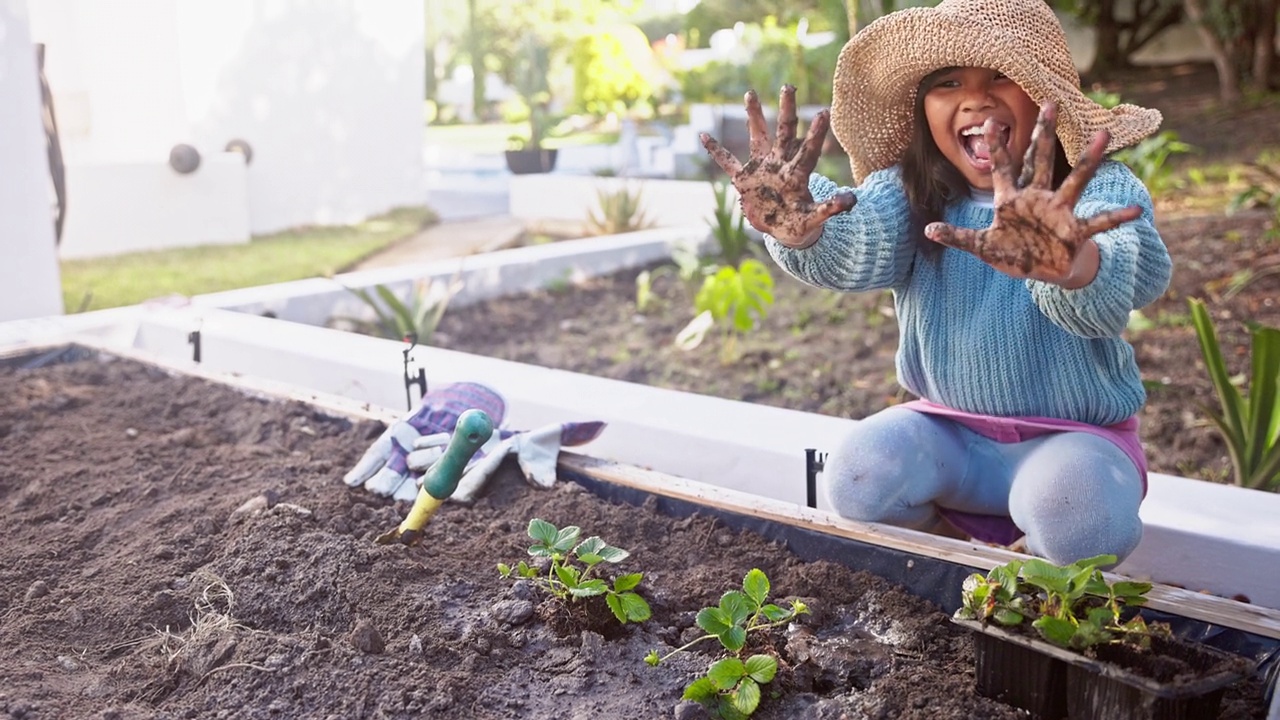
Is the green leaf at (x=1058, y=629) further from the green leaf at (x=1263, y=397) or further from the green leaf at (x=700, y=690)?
the green leaf at (x=1263, y=397)

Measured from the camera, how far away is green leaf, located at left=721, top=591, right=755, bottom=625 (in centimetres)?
162

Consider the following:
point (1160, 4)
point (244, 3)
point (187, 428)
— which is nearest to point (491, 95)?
point (1160, 4)

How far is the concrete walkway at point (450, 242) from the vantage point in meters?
8.04

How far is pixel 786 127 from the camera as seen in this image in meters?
1.73

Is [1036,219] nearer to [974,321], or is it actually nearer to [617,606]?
[974,321]

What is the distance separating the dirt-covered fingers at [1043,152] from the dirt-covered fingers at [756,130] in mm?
440

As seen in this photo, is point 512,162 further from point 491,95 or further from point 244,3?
point 491,95

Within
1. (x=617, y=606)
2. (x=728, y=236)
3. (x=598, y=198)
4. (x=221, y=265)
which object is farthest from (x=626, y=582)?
(x=221, y=265)

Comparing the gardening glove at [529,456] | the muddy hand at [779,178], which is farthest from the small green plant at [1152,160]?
the muddy hand at [779,178]

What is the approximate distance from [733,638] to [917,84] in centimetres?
106

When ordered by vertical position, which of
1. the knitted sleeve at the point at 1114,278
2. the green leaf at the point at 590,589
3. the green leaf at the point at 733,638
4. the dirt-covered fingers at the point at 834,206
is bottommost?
the green leaf at the point at 733,638

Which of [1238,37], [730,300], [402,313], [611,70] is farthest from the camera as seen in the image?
[611,70]

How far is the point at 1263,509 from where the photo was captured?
82.9 inches

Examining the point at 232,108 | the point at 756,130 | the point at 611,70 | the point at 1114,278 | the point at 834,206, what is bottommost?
the point at 1114,278
